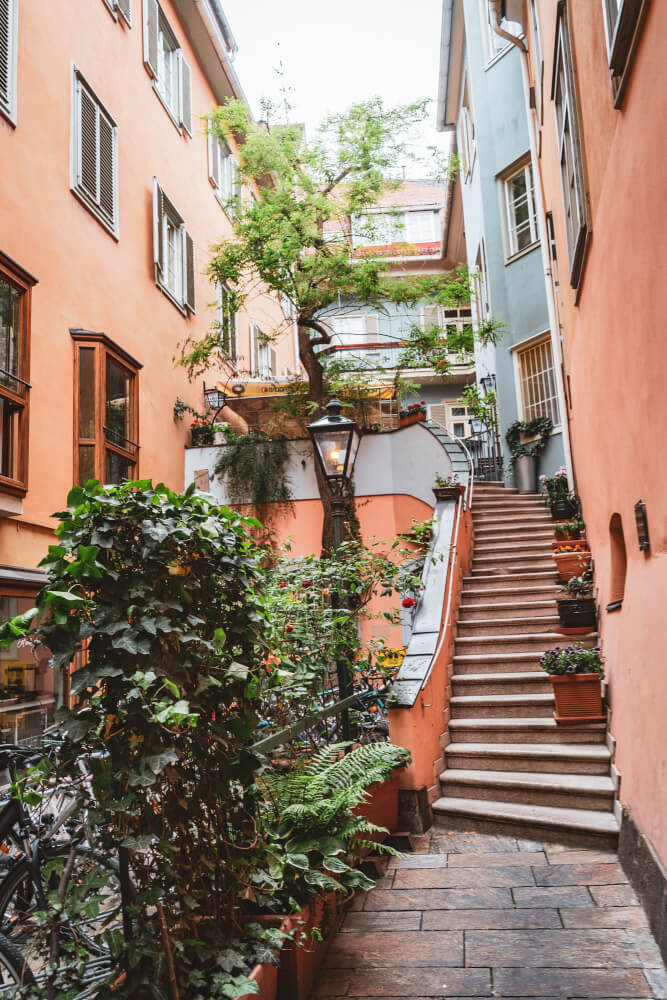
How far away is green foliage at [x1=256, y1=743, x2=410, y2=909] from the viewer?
3.49 metres

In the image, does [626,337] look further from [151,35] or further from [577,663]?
[151,35]

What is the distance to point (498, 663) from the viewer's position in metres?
7.61

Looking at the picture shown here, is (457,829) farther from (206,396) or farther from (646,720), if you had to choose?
(206,396)

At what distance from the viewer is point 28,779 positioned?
2574 millimetres

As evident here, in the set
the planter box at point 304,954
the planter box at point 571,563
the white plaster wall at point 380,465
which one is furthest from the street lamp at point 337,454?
the white plaster wall at point 380,465

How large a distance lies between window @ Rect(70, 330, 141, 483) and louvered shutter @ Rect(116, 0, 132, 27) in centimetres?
523

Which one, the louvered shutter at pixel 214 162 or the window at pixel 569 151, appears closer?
the window at pixel 569 151

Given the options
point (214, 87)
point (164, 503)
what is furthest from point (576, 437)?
point (214, 87)

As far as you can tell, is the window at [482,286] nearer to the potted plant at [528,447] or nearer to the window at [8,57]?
the potted plant at [528,447]

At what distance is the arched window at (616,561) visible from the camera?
6.32 m

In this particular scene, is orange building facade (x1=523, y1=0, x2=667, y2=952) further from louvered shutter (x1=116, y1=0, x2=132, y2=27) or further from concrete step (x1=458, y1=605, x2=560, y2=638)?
louvered shutter (x1=116, y1=0, x2=132, y2=27)

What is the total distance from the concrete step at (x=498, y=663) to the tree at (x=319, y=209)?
15.8ft

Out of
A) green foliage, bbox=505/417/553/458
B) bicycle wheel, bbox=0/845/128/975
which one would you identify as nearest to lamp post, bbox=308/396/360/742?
bicycle wheel, bbox=0/845/128/975

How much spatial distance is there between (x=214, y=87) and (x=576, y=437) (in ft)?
38.2
